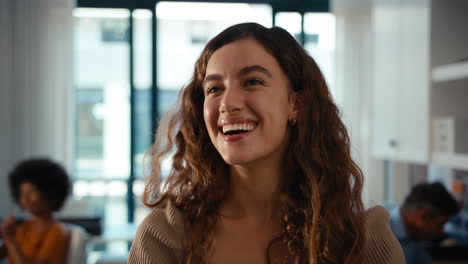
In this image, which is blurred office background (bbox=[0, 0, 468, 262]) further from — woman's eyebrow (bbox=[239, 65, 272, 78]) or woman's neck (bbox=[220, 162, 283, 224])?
woman's eyebrow (bbox=[239, 65, 272, 78])

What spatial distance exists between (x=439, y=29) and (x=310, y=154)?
1587 mm

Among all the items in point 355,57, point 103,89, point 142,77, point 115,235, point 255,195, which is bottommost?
point 115,235

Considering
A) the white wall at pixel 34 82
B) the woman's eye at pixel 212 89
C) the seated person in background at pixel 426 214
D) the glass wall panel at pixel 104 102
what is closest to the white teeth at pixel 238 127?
the woman's eye at pixel 212 89

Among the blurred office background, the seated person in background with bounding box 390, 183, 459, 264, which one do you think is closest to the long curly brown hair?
the seated person in background with bounding box 390, 183, 459, 264

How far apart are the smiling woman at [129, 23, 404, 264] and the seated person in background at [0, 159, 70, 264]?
1036 mm

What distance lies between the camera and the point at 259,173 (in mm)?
1198

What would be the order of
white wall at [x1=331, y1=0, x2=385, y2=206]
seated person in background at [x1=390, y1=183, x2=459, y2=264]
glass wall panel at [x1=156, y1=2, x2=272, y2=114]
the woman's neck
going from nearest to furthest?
the woman's neck, seated person in background at [x1=390, y1=183, x2=459, y2=264], white wall at [x1=331, y1=0, x2=385, y2=206], glass wall panel at [x1=156, y1=2, x2=272, y2=114]

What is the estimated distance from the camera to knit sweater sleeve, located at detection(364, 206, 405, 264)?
3.66ft

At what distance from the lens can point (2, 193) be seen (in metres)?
4.43

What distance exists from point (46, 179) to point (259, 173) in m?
1.45

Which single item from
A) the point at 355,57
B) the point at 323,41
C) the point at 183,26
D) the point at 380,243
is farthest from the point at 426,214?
the point at 183,26

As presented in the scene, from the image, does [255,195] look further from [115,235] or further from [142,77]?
[142,77]

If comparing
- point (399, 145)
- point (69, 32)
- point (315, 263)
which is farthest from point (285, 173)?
point (69, 32)

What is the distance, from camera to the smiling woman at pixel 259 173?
1.12 metres
